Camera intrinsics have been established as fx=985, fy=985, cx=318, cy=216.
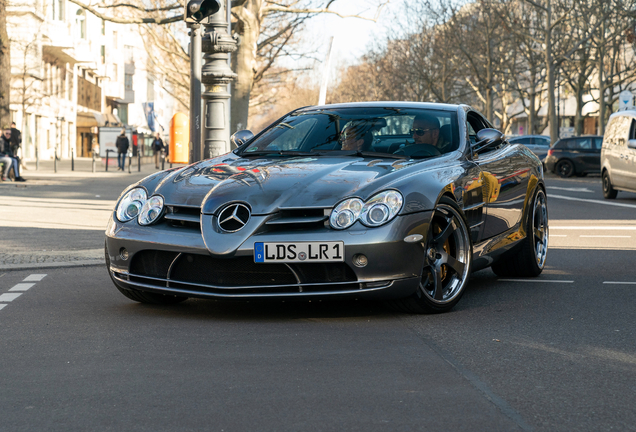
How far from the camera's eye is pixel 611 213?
16000 mm

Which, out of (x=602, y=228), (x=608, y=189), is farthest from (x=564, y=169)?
(x=602, y=228)

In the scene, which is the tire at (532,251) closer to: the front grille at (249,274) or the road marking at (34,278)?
the front grille at (249,274)

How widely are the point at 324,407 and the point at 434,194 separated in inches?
91.1

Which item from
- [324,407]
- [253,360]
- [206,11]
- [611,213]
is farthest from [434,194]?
[611,213]

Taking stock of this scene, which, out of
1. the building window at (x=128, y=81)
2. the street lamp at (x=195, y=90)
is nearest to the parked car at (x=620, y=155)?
the street lamp at (x=195, y=90)

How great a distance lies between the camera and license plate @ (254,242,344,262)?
17.8 ft

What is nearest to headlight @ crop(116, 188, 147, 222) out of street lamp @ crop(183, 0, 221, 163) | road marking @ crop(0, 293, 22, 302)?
road marking @ crop(0, 293, 22, 302)

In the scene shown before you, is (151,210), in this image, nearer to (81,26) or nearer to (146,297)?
(146,297)

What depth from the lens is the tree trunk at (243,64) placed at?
20.8 m

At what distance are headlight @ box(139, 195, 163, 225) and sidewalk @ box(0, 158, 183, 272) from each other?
2926mm

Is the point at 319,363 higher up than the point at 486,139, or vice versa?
the point at 486,139

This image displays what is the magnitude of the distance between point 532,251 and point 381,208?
260cm

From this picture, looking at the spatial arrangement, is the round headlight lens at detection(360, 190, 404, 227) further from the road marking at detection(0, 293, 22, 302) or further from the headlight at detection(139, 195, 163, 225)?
the road marking at detection(0, 293, 22, 302)

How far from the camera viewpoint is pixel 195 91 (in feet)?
36.2
